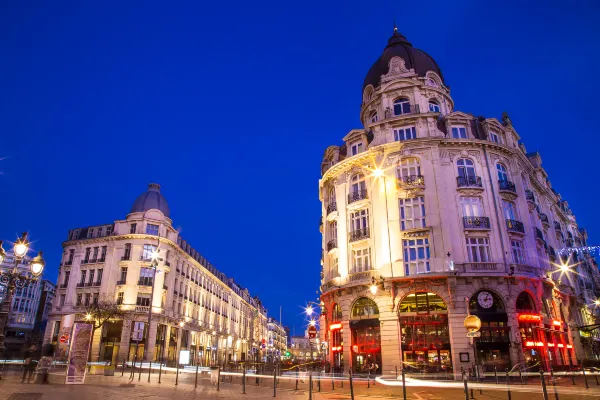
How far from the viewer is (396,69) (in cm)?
3884

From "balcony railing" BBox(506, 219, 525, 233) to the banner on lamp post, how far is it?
2959 centimetres

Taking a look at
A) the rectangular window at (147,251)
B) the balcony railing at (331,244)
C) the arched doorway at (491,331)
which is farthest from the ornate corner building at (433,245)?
the rectangular window at (147,251)

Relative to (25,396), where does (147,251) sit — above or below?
above

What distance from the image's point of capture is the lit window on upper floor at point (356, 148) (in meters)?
37.5

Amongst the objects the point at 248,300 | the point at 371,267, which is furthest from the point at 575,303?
the point at 248,300

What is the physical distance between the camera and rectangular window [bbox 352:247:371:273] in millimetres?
33281

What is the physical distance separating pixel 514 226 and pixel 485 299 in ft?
22.5

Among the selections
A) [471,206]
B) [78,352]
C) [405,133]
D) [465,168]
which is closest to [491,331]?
[471,206]

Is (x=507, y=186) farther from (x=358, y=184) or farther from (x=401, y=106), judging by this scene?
(x=358, y=184)

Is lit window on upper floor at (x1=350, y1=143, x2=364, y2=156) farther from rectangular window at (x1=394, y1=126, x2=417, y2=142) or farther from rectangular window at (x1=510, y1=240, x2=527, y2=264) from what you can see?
rectangular window at (x1=510, y1=240, x2=527, y2=264)

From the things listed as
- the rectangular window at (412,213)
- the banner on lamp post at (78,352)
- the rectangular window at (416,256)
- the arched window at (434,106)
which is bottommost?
the banner on lamp post at (78,352)

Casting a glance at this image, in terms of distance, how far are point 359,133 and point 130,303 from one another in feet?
119

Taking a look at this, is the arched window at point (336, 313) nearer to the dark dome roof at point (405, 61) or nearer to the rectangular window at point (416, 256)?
the rectangular window at point (416, 256)

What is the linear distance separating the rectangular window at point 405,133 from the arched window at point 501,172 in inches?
295
